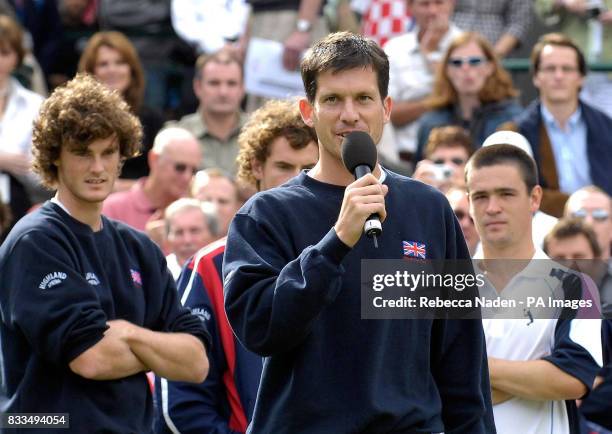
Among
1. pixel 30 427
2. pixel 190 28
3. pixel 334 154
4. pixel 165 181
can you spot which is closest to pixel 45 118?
pixel 30 427

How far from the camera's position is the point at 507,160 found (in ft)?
20.8

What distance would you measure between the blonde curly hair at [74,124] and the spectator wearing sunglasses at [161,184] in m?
3.28

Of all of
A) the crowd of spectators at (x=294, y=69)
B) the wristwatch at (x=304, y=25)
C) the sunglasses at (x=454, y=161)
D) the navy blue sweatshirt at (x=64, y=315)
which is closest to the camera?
the navy blue sweatshirt at (x=64, y=315)

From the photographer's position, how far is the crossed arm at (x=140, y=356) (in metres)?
5.20

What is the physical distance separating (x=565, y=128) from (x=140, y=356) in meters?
5.56

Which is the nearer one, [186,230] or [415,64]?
[186,230]

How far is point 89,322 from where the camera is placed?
205 inches

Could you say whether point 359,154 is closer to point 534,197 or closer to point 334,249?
point 334,249

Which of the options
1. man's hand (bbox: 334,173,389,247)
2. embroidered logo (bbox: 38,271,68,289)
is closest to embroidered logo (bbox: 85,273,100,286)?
embroidered logo (bbox: 38,271,68,289)

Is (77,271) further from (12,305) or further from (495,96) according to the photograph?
(495,96)

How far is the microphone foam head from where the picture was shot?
4.16m

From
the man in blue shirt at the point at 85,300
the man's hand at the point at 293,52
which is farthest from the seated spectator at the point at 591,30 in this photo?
the man in blue shirt at the point at 85,300

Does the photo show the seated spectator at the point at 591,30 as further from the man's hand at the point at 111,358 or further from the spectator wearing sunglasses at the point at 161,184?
the man's hand at the point at 111,358

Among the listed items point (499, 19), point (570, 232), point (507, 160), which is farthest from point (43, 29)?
point (507, 160)
